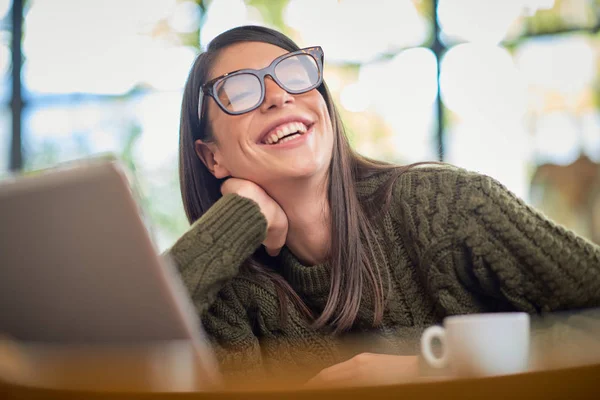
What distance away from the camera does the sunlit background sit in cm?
277

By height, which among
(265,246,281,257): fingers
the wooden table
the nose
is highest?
the nose

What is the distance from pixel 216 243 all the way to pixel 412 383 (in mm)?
789

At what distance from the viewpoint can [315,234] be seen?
1.36 m

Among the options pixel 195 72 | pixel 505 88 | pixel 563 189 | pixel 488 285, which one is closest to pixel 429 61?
pixel 505 88

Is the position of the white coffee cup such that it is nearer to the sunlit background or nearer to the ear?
the ear

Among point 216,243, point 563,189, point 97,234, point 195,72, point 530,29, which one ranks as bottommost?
point 563,189

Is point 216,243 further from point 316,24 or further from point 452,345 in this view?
point 316,24

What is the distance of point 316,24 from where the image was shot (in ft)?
9.89

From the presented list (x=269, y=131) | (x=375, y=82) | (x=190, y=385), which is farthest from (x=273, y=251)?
(x=375, y=82)

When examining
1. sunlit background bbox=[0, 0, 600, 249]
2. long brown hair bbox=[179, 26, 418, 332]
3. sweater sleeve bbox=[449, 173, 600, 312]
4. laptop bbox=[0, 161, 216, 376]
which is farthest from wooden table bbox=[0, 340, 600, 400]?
sunlit background bbox=[0, 0, 600, 249]

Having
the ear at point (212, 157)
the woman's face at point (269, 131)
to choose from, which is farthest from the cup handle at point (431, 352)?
the ear at point (212, 157)

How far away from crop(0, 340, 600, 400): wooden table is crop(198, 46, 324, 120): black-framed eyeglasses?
0.95 metres

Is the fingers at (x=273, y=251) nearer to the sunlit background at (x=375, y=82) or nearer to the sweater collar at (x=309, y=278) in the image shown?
the sweater collar at (x=309, y=278)

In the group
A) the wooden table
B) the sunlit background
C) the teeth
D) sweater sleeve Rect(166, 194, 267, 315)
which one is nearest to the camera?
the wooden table
